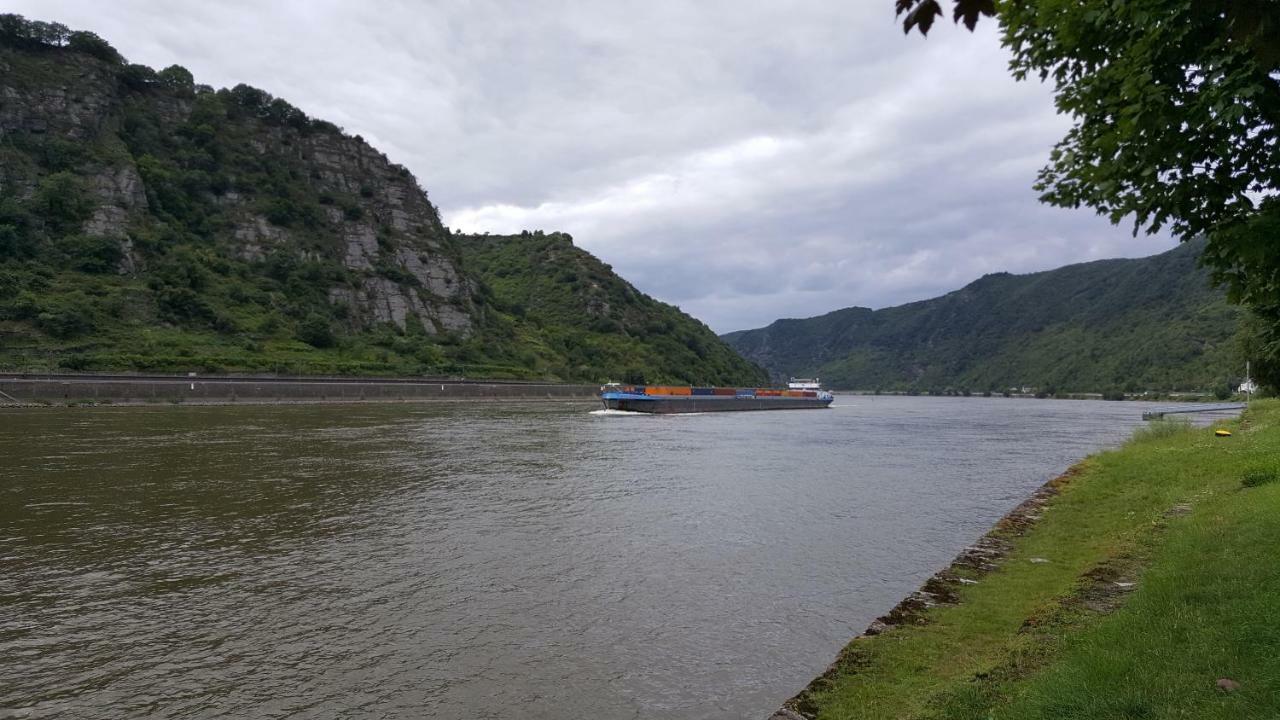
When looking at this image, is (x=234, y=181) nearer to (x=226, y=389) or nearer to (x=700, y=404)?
(x=226, y=389)

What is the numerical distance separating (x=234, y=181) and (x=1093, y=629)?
143349mm

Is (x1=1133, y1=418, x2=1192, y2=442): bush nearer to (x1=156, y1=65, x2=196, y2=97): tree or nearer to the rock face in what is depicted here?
the rock face

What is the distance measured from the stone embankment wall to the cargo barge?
22.1m

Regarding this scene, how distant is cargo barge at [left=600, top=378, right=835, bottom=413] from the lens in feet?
263

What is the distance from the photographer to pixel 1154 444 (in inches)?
1216

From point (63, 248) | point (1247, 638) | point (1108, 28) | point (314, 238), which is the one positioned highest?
point (314, 238)

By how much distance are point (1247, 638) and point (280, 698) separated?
397 inches

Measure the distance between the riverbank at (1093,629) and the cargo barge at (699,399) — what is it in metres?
65.2

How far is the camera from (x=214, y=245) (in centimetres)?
11000

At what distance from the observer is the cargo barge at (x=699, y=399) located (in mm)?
80250

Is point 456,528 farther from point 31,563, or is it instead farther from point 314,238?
point 314,238

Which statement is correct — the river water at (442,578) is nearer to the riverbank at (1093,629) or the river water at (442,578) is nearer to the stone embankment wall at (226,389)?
the riverbank at (1093,629)

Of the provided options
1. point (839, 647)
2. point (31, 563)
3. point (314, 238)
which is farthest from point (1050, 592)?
point (314, 238)

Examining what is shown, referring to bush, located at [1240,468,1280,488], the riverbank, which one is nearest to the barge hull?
the riverbank
